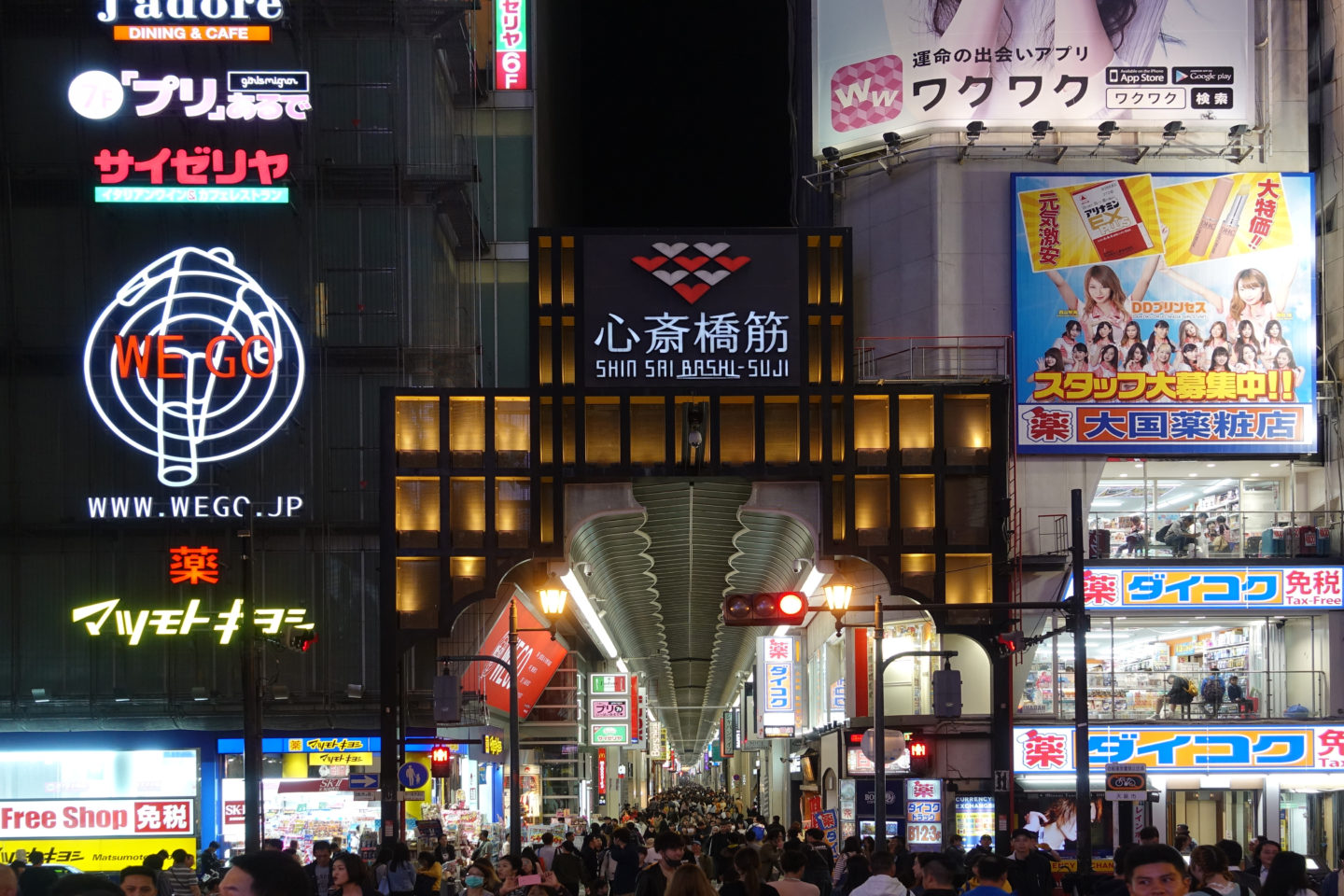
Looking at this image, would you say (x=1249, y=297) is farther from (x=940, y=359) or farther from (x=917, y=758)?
(x=917, y=758)

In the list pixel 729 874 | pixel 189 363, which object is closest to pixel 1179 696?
pixel 189 363

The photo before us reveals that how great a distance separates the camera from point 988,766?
126 feet

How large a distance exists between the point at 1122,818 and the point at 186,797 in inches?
858

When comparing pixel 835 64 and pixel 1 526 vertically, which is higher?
pixel 835 64

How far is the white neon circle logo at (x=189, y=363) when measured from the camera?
1640 inches

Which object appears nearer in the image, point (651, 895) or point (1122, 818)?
point (651, 895)

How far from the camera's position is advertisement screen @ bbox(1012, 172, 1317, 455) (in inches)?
1559

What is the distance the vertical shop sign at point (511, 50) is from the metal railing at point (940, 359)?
1850 cm

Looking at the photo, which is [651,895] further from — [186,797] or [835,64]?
[835,64]

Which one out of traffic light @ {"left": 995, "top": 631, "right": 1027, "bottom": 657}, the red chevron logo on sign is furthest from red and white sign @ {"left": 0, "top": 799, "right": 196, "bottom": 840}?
traffic light @ {"left": 995, "top": 631, "right": 1027, "bottom": 657}

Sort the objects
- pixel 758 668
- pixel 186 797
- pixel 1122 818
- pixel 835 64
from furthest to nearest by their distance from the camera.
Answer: pixel 758 668, pixel 835 64, pixel 186 797, pixel 1122 818

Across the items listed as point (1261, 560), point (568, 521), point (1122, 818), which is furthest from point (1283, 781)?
point (568, 521)

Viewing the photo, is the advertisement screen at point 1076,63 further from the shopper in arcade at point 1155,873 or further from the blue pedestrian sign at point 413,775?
the shopper in arcade at point 1155,873

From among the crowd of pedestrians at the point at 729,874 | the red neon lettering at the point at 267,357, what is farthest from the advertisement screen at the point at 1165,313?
the red neon lettering at the point at 267,357
